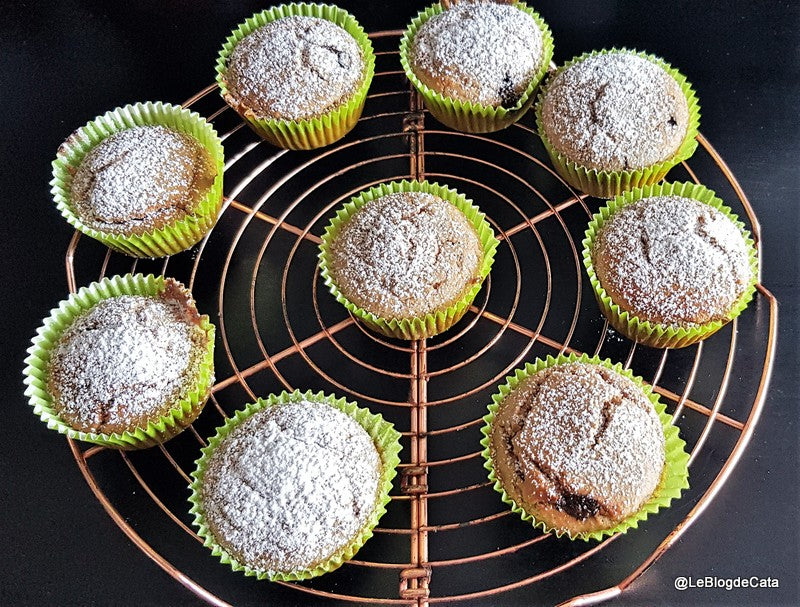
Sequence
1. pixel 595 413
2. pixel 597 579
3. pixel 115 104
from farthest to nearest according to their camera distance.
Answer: pixel 115 104, pixel 597 579, pixel 595 413

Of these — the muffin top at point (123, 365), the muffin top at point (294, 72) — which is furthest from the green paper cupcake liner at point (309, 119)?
the muffin top at point (123, 365)

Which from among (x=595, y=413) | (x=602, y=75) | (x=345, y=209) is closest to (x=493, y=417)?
(x=595, y=413)

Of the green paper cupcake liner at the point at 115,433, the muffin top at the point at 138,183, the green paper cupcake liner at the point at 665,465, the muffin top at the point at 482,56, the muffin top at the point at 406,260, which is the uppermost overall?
the muffin top at the point at 482,56

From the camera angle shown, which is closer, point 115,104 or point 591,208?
point 591,208

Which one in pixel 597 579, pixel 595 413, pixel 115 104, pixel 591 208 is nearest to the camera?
pixel 595 413

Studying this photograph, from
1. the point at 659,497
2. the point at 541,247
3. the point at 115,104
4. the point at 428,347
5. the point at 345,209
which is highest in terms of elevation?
the point at 115,104

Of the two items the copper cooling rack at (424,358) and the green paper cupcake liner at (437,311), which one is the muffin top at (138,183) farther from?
the green paper cupcake liner at (437,311)

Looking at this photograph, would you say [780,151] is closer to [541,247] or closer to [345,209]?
[541,247]
